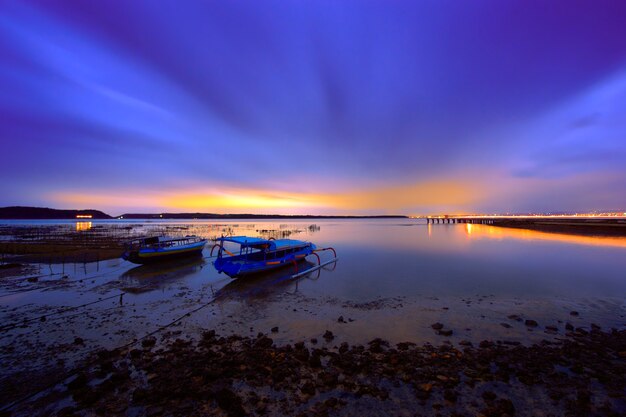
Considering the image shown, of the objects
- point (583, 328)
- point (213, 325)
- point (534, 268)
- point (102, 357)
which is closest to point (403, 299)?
point (583, 328)

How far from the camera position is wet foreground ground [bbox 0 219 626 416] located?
19.2 ft

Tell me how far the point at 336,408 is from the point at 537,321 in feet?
30.9

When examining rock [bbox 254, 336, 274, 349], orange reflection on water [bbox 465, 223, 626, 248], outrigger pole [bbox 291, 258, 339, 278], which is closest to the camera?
rock [bbox 254, 336, 274, 349]

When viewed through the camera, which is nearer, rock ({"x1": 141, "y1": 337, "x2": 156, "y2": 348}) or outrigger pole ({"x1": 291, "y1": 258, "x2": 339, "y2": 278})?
rock ({"x1": 141, "y1": 337, "x2": 156, "y2": 348})

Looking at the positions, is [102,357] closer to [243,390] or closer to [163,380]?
[163,380]

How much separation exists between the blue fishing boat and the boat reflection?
3161 mm

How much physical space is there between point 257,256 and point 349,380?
583 inches

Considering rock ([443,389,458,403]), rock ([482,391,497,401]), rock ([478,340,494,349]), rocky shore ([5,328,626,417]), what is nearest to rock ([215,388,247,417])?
rocky shore ([5,328,626,417])

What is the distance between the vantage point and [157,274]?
19891 millimetres

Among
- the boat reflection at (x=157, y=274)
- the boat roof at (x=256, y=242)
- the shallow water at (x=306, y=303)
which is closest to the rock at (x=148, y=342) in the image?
the shallow water at (x=306, y=303)

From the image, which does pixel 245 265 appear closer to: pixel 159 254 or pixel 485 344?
pixel 159 254

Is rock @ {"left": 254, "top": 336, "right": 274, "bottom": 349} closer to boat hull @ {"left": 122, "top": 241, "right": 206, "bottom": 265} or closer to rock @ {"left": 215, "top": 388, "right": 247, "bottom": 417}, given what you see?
rock @ {"left": 215, "top": 388, "right": 247, "bottom": 417}

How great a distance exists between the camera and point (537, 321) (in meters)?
10.6

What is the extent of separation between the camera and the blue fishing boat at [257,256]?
57.1 ft
